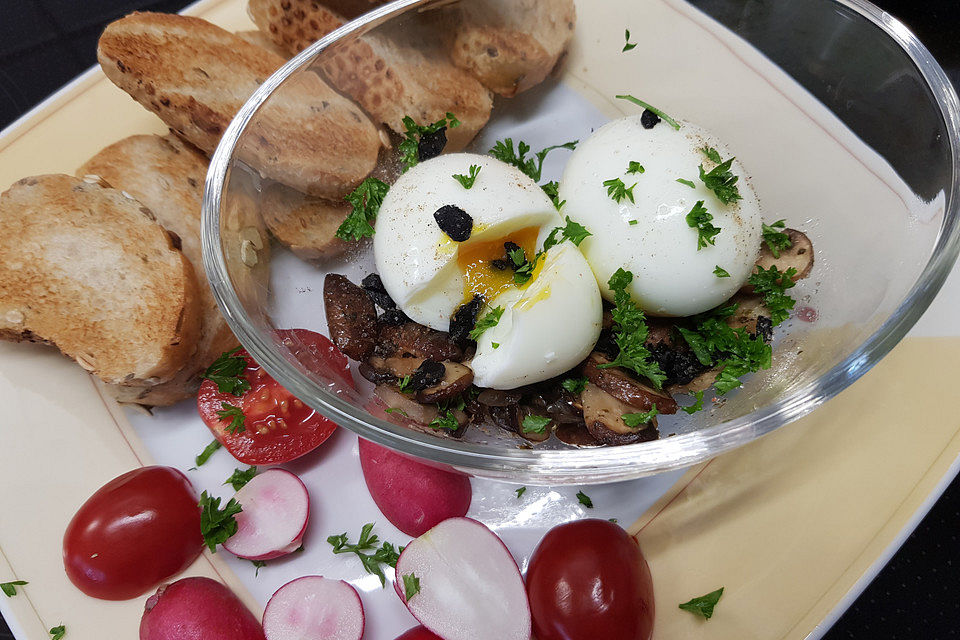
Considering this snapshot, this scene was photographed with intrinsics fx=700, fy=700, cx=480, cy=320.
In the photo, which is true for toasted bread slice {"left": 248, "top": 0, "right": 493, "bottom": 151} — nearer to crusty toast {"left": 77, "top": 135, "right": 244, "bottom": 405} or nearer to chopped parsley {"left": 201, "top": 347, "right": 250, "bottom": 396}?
crusty toast {"left": 77, "top": 135, "right": 244, "bottom": 405}

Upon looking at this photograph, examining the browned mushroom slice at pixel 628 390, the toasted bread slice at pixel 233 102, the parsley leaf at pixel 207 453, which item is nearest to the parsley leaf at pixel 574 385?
the browned mushroom slice at pixel 628 390

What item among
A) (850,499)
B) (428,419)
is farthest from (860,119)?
(428,419)

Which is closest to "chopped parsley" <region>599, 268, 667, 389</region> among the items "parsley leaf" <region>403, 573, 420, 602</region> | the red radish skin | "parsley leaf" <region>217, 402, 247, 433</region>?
"parsley leaf" <region>403, 573, 420, 602</region>

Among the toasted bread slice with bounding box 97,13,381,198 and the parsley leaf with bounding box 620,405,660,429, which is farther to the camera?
the toasted bread slice with bounding box 97,13,381,198

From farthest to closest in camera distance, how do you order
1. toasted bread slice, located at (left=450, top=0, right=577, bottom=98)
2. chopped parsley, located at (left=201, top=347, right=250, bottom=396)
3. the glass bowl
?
toasted bread slice, located at (left=450, top=0, right=577, bottom=98) → chopped parsley, located at (left=201, top=347, right=250, bottom=396) → the glass bowl

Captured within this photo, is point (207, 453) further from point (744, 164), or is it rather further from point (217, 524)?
point (744, 164)

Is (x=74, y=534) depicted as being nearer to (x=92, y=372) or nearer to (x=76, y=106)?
(x=92, y=372)

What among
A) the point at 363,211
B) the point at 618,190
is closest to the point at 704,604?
the point at 618,190
